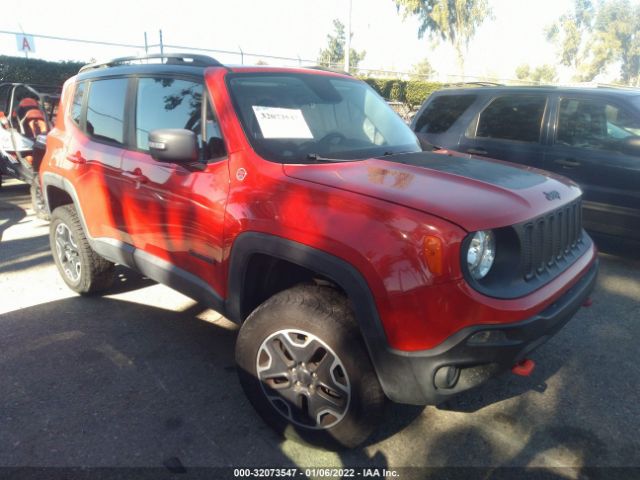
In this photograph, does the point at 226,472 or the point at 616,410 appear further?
the point at 616,410

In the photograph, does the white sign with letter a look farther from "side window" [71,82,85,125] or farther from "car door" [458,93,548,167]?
"car door" [458,93,548,167]

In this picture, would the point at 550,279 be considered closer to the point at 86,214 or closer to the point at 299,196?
the point at 299,196

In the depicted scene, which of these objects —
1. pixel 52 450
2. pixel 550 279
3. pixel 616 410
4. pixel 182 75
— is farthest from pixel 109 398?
pixel 616 410

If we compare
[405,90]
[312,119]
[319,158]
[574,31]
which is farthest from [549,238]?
[574,31]

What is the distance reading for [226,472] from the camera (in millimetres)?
2268

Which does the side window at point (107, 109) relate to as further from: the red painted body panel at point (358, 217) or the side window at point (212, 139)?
the side window at point (212, 139)

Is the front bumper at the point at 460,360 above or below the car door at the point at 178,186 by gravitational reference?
below

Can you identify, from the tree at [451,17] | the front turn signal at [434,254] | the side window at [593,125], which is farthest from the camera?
the tree at [451,17]

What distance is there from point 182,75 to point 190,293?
1.35m

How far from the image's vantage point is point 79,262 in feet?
13.4

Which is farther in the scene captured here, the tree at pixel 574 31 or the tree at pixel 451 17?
the tree at pixel 574 31

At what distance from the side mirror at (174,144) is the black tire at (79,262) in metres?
1.77

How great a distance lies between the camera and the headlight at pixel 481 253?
1998 mm

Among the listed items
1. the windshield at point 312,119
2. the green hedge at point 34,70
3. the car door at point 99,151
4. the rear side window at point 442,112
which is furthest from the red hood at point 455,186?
the green hedge at point 34,70
